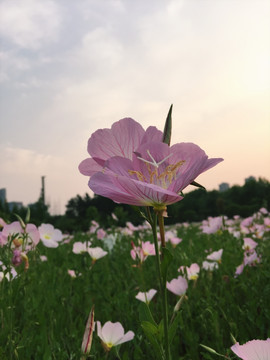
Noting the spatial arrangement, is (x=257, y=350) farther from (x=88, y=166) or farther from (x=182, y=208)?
(x=182, y=208)

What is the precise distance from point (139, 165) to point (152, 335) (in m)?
0.32

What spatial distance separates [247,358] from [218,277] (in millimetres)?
2258

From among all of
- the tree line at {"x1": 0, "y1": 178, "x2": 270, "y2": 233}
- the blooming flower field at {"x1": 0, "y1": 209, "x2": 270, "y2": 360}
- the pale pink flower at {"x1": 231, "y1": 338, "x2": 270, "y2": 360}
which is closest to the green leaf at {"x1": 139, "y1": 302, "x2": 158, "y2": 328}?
the blooming flower field at {"x1": 0, "y1": 209, "x2": 270, "y2": 360}

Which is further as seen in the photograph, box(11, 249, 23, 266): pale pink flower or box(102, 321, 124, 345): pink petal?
box(11, 249, 23, 266): pale pink flower

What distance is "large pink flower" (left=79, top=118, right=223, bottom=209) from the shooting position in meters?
0.68

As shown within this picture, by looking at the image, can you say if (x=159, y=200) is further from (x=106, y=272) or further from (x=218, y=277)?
(x=106, y=272)

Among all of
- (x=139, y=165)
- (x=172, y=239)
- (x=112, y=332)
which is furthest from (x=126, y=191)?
(x=172, y=239)

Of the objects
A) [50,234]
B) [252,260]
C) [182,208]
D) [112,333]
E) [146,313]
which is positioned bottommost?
[112,333]

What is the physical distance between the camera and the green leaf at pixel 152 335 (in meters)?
0.71

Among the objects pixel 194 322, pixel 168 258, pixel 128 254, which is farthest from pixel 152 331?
pixel 128 254

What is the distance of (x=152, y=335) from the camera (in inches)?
28.5

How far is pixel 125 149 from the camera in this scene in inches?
30.1

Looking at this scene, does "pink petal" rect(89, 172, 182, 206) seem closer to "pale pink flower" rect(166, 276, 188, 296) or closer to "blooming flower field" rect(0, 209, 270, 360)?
"blooming flower field" rect(0, 209, 270, 360)

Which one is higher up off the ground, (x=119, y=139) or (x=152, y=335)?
(x=119, y=139)
